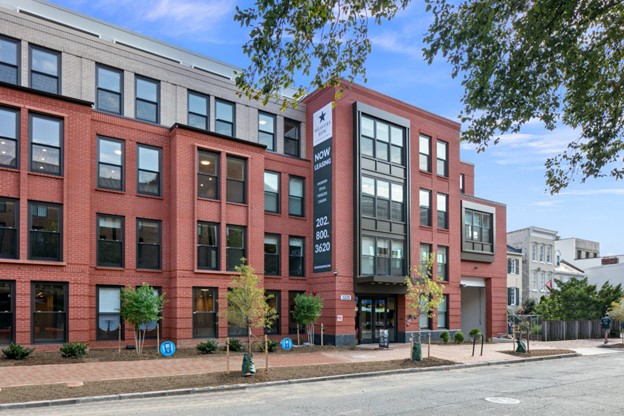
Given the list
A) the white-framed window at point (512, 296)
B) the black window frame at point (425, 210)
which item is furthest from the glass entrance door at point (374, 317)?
the white-framed window at point (512, 296)

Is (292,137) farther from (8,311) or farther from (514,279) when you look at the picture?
(514,279)

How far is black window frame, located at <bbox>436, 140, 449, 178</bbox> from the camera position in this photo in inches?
1287

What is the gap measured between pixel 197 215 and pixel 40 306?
7.11 m

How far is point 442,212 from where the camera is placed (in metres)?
32.8

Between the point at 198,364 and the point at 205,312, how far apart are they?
5320 millimetres

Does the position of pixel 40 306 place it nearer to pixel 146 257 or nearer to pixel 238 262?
pixel 146 257

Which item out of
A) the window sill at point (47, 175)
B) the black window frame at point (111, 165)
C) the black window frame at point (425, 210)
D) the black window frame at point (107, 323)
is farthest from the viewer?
the black window frame at point (425, 210)

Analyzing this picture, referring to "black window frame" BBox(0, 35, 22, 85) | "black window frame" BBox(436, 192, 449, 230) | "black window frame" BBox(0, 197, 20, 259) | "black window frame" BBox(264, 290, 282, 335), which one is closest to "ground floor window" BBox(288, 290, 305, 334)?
"black window frame" BBox(264, 290, 282, 335)

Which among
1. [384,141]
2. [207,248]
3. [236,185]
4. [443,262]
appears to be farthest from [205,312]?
[443,262]

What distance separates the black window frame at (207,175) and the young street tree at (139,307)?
5293mm

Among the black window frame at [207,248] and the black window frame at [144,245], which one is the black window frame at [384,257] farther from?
the black window frame at [144,245]

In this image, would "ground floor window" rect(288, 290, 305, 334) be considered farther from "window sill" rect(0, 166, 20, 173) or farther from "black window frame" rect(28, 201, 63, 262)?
"window sill" rect(0, 166, 20, 173)

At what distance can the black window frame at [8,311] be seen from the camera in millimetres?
19484

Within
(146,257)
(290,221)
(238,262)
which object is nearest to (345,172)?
(290,221)
